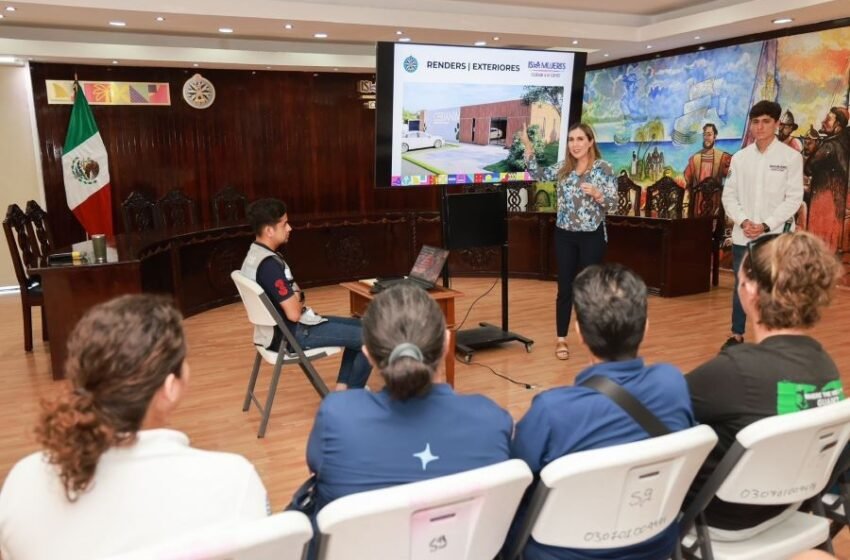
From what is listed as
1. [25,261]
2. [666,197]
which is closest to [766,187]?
[666,197]

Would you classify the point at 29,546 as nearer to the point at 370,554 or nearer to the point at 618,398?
the point at 370,554

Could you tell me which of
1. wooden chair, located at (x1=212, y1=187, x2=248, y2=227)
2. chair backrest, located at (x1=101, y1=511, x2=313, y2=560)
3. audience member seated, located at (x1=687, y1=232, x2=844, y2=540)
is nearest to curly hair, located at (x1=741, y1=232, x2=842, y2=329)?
audience member seated, located at (x1=687, y1=232, x2=844, y2=540)

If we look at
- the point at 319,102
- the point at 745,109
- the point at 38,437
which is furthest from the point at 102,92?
the point at 38,437

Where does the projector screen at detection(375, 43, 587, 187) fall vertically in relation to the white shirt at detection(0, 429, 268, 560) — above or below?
above

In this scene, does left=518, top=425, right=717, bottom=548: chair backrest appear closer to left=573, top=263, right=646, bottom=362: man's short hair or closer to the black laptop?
left=573, top=263, right=646, bottom=362: man's short hair

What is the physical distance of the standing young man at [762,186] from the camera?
444 centimetres

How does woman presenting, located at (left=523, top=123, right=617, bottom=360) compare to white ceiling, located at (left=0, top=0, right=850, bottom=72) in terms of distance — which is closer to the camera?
woman presenting, located at (left=523, top=123, right=617, bottom=360)

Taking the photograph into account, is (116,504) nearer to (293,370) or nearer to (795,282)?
(795,282)

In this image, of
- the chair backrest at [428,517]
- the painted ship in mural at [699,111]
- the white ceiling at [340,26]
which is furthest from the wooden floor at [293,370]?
the white ceiling at [340,26]

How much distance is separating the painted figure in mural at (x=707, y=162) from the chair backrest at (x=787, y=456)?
659 cm

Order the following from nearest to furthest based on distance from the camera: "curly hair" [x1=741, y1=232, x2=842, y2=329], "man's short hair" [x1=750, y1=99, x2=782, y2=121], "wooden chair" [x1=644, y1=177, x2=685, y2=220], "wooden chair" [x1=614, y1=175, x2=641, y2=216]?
"curly hair" [x1=741, y1=232, x2=842, y2=329] → "man's short hair" [x1=750, y1=99, x2=782, y2=121] → "wooden chair" [x1=644, y1=177, x2=685, y2=220] → "wooden chair" [x1=614, y1=175, x2=641, y2=216]

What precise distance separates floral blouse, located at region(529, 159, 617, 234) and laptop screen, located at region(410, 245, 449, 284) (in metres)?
0.96

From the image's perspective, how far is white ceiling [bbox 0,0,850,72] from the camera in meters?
5.71

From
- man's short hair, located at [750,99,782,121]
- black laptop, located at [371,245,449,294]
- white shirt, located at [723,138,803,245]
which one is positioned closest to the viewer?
black laptop, located at [371,245,449,294]
